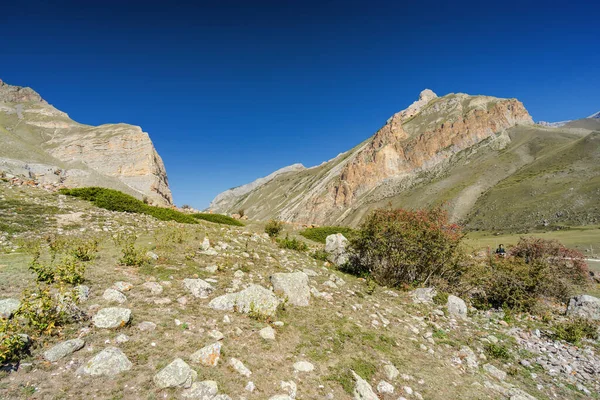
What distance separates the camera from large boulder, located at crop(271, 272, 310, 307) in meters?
6.86

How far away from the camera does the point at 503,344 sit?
23.1ft

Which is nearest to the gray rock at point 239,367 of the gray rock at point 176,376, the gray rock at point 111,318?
the gray rock at point 176,376

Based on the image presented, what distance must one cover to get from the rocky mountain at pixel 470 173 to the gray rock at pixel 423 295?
180ft

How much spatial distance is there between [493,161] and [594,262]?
96052 millimetres

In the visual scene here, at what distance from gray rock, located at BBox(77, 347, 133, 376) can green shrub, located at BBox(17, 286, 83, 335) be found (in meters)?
0.93

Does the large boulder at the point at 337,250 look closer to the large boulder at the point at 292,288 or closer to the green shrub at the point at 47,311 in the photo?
the large boulder at the point at 292,288

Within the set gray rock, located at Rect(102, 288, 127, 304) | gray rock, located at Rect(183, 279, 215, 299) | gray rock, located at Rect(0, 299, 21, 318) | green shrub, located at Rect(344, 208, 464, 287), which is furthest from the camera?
green shrub, located at Rect(344, 208, 464, 287)

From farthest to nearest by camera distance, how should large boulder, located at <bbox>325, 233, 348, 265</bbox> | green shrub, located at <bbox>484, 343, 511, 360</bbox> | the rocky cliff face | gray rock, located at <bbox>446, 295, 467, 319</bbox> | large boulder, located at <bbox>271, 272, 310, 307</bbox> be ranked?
the rocky cliff face
large boulder, located at <bbox>325, 233, 348, 265</bbox>
gray rock, located at <bbox>446, 295, 467, 319</bbox>
large boulder, located at <bbox>271, 272, 310, 307</bbox>
green shrub, located at <bbox>484, 343, 511, 360</bbox>

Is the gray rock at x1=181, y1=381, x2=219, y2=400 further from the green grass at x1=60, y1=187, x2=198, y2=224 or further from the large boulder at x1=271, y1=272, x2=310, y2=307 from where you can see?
the green grass at x1=60, y1=187, x2=198, y2=224

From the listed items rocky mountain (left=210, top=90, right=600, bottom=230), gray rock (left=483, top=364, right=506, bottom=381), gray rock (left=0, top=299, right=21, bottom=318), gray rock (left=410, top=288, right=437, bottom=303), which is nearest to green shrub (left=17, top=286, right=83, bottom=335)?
gray rock (left=0, top=299, right=21, bottom=318)

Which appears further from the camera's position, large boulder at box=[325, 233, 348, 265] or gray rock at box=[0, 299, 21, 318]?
large boulder at box=[325, 233, 348, 265]

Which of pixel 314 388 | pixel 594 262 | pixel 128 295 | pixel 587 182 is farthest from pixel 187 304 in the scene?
pixel 587 182

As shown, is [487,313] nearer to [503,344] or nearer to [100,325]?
[503,344]

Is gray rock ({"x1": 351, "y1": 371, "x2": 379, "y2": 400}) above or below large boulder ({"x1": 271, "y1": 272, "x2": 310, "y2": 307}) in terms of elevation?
below
